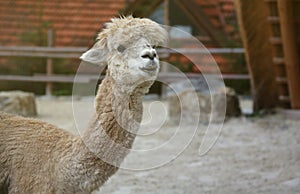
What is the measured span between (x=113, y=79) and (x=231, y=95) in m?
6.39

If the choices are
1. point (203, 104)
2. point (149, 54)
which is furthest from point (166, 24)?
point (149, 54)

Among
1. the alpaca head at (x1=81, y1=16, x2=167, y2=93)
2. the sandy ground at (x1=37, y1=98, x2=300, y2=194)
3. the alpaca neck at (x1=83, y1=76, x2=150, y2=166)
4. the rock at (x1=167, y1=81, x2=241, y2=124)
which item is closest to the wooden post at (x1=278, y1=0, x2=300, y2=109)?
the sandy ground at (x1=37, y1=98, x2=300, y2=194)

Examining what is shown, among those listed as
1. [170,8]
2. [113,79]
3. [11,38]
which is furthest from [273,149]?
[11,38]

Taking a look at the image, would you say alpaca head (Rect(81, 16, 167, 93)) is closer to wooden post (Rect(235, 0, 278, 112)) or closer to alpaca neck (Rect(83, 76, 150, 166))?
alpaca neck (Rect(83, 76, 150, 166))

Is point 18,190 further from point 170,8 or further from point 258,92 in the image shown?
point 170,8

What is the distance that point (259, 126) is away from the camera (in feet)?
29.7

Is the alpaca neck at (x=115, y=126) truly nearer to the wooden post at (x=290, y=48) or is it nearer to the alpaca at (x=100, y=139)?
the alpaca at (x=100, y=139)

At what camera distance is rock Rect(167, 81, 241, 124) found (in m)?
9.29

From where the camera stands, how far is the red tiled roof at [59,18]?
558 inches

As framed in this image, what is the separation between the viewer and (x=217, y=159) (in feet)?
22.9

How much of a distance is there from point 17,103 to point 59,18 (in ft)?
17.0

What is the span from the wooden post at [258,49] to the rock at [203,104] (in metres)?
0.41

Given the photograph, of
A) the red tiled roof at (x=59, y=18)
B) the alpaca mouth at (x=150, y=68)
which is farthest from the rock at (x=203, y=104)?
the alpaca mouth at (x=150, y=68)

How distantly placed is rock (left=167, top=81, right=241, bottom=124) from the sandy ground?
0.20m
